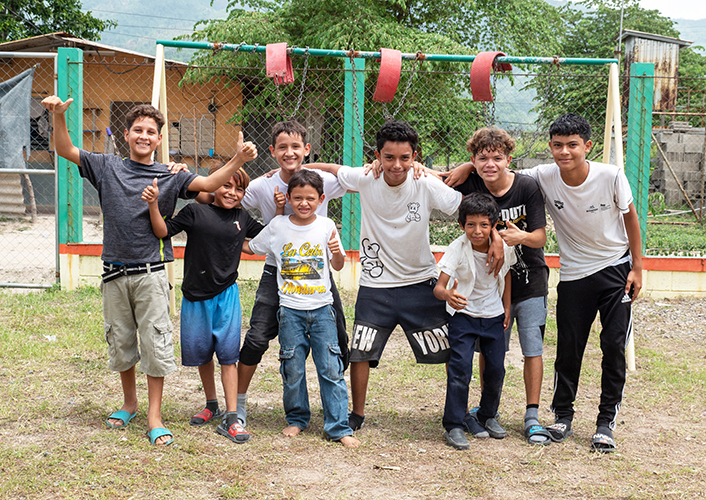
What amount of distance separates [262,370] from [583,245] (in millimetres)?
2346

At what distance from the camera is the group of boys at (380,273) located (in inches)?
125

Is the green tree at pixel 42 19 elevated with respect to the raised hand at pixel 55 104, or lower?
elevated

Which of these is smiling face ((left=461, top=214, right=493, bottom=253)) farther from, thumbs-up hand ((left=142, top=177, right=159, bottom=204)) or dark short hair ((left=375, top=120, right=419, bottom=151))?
thumbs-up hand ((left=142, top=177, right=159, bottom=204))

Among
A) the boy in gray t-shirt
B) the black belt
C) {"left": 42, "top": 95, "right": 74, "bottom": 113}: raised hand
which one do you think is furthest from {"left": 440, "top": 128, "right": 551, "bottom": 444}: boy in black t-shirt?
{"left": 42, "top": 95, "right": 74, "bottom": 113}: raised hand

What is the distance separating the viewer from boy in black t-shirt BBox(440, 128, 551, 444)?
325 cm

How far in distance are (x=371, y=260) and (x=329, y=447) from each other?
0.99 metres

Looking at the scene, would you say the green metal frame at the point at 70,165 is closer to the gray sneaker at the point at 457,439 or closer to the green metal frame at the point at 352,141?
the green metal frame at the point at 352,141

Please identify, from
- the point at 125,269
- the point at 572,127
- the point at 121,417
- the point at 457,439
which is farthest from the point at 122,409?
the point at 572,127

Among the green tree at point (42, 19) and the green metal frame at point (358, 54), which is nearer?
the green metal frame at point (358, 54)

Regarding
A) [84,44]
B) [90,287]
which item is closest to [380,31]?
[84,44]

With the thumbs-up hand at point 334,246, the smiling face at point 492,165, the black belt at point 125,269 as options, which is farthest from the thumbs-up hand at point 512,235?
the black belt at point 125,269

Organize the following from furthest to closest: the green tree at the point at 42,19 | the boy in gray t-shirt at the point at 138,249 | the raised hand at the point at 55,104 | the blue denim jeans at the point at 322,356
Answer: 1. the green tree at the point at 42,19
2. the blue denim jeans at the point at 322,356
3. the boy in gray t-shirt at the point at 138,249
4. the raised hand at the point at 55,104

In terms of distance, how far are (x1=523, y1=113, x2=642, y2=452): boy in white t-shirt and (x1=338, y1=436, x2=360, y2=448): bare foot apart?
3.39ft

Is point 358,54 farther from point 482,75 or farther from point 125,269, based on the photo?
point 125,269
